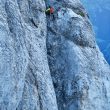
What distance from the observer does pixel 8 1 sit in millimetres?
16266

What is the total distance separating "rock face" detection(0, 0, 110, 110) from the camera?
49.1 feet

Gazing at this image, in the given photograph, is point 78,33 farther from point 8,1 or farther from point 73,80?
point 8,1

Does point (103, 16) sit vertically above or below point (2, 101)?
above

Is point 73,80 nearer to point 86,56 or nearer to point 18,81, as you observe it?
point 86,56

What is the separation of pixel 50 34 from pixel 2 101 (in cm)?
891

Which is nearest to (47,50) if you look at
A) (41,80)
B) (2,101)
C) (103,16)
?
(41,80)

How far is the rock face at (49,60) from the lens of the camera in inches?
589

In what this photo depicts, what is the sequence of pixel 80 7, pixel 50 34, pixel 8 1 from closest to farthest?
pixel 8 1 → pixel 50 34 → pixel 80 7

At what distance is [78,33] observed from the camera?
22.3m

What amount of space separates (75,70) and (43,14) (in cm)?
421

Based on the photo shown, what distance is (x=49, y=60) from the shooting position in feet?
69.1

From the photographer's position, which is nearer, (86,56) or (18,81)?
(18,81)

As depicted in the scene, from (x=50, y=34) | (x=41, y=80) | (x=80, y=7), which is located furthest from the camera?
(x=80, y=7)

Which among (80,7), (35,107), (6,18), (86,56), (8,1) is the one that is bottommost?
(35,107)
